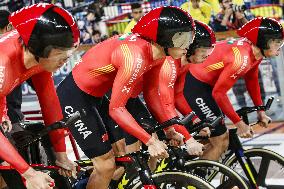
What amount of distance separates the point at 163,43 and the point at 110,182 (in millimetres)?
1128

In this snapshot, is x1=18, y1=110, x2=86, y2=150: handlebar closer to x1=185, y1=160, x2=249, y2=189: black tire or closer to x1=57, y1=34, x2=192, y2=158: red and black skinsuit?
x1=57, y1=34, x2=192, y2=158: red and black skinsuit

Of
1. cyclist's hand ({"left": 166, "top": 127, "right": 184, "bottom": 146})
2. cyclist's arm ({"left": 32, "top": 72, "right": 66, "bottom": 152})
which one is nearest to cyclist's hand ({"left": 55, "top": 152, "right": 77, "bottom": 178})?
cyclist's arm ({"left": 32, "top": 72, "right": 66, "bottom": 152})

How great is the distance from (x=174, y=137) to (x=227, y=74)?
1.03 metres

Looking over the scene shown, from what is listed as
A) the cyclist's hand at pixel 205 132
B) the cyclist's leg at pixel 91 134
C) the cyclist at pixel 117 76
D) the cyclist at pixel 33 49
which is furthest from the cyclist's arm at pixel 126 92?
the cyclist's hand at pixel 205 132

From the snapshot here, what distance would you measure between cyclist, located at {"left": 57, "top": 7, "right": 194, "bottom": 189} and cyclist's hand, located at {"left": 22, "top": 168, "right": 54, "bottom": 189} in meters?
0.83

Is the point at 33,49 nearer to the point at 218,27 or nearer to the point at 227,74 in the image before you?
the point at 227,74

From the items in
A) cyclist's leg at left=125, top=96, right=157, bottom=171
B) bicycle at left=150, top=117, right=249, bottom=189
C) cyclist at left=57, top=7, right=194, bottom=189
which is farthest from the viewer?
cyclist's leg at left=125, top=96, right=157, bottom=171

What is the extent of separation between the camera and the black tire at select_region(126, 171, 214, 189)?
144 inches

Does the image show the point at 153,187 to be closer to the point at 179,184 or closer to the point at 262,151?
the point at 179,184

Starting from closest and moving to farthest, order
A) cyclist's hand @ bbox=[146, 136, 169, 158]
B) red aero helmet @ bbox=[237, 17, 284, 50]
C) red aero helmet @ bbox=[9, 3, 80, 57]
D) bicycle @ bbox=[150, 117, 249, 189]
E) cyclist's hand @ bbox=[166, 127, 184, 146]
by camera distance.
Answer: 1. red aero helmet @ bbox=[9, 3, 80, 57]
2. cyclist's hand @ bbox=[146, 136, 169, 158]
3. bicycle @ bbox=[150, 117, 249, 189]
4. cyclist's hand @ bbox=[166, 127, 184, 146]
5. red aero helmet @ bbox=[237, 17, 284, 50]

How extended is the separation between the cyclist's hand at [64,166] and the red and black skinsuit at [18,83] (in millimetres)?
36

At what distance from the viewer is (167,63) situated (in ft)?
15.0

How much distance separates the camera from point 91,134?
4.12 meters

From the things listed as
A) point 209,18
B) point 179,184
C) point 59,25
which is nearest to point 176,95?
point 179,184
